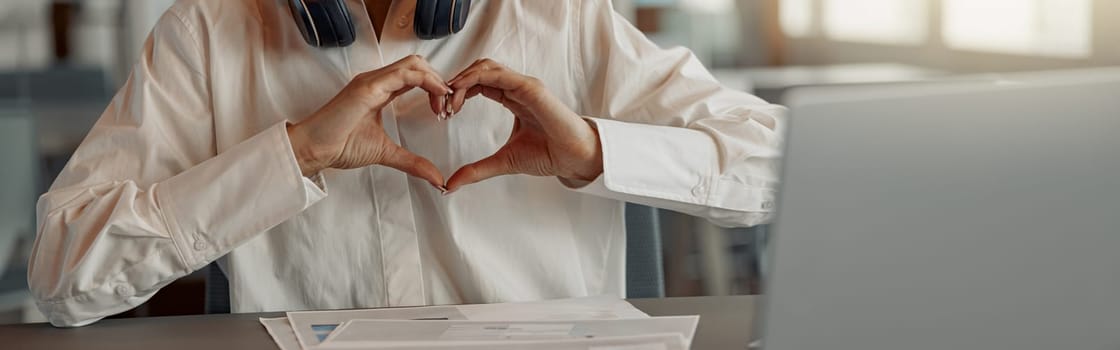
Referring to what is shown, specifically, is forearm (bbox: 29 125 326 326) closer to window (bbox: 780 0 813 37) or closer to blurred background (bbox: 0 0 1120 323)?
blurred background (bbox: 0 0 1120 323)

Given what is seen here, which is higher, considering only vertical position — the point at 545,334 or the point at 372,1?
the point at 372,1

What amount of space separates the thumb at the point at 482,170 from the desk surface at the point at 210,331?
0.22 meters

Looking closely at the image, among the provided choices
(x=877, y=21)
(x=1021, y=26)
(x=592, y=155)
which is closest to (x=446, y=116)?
(x=592, y=155)

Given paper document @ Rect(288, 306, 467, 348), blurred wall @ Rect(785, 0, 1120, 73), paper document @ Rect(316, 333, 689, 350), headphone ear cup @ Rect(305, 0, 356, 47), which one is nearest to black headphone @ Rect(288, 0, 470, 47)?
headphone ear cup @ Rect(305, 0, 356, 47)

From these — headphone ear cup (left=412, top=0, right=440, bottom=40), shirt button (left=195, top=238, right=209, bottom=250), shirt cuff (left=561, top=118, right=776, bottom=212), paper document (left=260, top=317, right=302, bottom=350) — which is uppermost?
headphone ear cup (left=412, top=0, right=440, bottom=40)

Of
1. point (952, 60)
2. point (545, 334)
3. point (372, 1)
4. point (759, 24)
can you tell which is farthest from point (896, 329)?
point (759, 24)

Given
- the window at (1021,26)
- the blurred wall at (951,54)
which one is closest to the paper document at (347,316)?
the blurred wall at (951,54)

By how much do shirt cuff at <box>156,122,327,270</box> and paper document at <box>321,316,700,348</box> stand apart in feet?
0.66

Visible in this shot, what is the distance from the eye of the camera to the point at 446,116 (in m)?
1.27

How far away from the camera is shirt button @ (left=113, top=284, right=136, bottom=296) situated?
1216 millimetres

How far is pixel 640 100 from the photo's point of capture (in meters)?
1.46

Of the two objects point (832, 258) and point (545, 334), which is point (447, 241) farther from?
point (832, 258)

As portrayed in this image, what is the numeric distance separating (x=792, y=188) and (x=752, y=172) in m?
0.81

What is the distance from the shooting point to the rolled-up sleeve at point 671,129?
131cm
